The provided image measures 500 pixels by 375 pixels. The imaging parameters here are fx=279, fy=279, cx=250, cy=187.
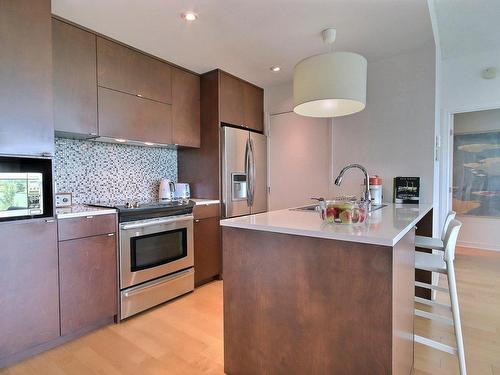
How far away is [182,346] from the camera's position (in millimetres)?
1921

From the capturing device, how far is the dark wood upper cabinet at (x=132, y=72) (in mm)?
2377

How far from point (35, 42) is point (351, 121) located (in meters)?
2.83

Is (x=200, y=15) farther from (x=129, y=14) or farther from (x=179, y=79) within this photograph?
(x=179, y=79)

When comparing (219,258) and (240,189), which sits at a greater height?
(240,189)

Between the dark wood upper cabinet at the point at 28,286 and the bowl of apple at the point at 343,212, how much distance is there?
5.78 ft

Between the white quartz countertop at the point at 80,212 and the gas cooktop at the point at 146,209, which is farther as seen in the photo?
the gas cooktop at the point at 146,209

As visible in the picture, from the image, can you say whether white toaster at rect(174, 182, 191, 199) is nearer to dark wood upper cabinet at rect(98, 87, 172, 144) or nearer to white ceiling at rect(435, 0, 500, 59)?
dark wood upper cabinet at rect(98, 87, 172, 144)

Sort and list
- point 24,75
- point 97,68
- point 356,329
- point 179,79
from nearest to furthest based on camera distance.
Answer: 1. point 356,329
2. point 24,75
3. point 97,68
4. point 179,79

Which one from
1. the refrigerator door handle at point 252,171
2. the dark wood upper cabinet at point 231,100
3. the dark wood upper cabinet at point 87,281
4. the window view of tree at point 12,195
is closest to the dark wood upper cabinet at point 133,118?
the dark wood upper cabinet at point 231,100

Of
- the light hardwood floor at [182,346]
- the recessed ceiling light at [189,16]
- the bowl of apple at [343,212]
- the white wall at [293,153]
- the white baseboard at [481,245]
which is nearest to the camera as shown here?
the bowl of apple at [343,212]

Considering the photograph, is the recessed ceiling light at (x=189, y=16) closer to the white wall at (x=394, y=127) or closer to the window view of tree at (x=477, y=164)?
the white wall at (x=394, y=127)

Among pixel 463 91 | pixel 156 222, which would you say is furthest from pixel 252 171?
pixel 463 91

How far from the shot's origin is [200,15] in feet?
6.82

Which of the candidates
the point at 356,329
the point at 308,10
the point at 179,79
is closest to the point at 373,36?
the point at 308,10
